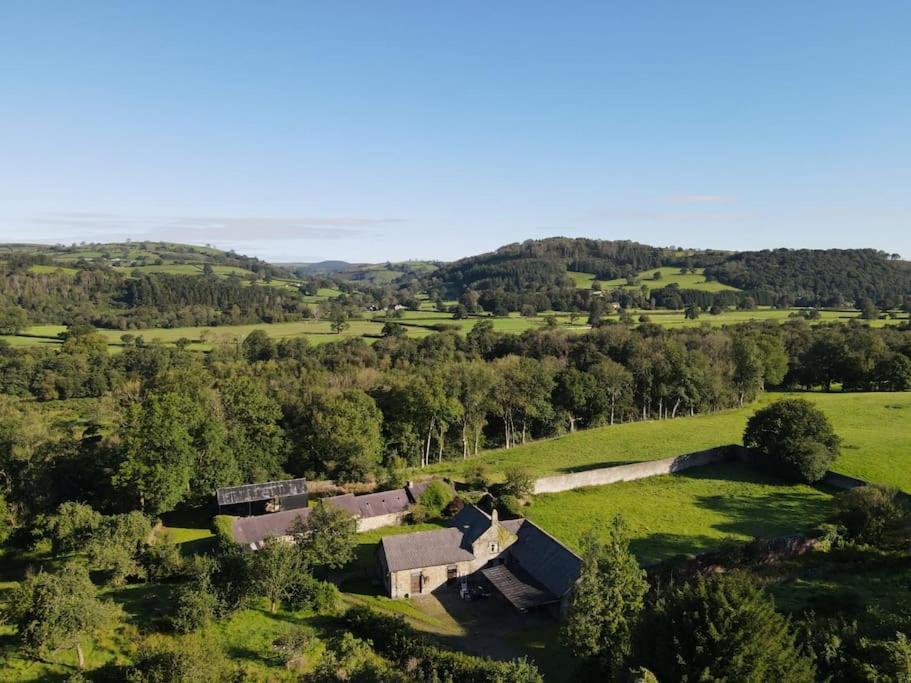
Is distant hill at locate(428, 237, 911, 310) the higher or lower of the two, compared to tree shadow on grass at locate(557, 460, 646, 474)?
higher

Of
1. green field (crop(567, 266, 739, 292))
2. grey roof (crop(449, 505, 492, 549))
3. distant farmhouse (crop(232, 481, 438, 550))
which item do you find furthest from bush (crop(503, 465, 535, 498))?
green field (crop(567, 266, 739, 292))

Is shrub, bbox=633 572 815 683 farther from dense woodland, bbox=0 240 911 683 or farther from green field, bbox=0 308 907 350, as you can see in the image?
green field, bbox=0 308 907 350

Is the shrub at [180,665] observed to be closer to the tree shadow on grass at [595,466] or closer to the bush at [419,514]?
the bush at [419,514]

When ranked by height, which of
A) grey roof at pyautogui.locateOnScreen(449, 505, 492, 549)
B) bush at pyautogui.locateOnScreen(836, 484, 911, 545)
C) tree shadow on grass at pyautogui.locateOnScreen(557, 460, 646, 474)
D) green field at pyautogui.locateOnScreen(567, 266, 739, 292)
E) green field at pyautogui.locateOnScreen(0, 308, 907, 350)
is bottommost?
tree shadow on grass at pyautogui.locateOnScreen(557, 460, 646, 474)

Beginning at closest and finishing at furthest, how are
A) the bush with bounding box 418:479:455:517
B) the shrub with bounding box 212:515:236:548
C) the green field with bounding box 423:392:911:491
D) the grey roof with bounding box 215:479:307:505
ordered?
1. the shrub with bounding box 212:515:236:548
2. the grey roof with bounding box 215:479:307:505
3. the bush with bounding box 418:479:455:517
4. the green field with bounding box 423:392:911:491

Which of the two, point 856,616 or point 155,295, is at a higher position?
point 155,295

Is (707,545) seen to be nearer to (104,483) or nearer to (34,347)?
(104,483)

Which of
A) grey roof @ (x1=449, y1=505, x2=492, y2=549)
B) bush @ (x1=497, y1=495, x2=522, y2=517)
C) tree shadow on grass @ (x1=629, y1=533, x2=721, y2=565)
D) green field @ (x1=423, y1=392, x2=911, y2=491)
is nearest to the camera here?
grey roof @ (x1=449, y1=505, x2=492, y2=549)

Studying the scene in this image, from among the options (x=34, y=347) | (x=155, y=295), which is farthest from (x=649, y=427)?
(x=155, y=295)
